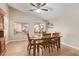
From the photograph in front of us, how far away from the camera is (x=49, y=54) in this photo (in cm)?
253

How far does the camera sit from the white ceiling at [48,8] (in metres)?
2.48

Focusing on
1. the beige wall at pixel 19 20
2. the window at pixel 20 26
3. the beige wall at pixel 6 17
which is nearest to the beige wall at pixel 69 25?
the beige wall at pixel 19 20

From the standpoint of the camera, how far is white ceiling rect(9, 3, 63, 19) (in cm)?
248

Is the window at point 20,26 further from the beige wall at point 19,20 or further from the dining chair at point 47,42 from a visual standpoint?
the dining chair at point 47,42

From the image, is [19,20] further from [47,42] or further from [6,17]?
[47,42]

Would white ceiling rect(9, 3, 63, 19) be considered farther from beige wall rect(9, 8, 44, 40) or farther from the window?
the window

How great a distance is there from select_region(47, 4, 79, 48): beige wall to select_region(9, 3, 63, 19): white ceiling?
115 millimetres

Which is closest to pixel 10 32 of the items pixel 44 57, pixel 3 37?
pixel 3 37

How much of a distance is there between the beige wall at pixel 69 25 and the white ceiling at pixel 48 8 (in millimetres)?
115

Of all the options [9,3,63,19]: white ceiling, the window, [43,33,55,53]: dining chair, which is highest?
[9,3,63,19]: white ceiling

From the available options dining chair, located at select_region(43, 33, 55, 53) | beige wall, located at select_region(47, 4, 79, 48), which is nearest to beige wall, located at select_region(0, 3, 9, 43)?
dining chair, located at select_region(43, 33, 55, 53)

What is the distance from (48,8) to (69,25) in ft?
2.00

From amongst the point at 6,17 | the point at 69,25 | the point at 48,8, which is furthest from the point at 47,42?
the point at 6,17

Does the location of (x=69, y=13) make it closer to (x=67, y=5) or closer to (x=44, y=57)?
(x=67, y=5)
